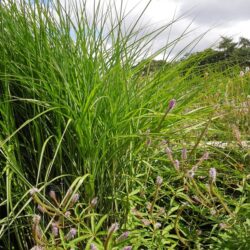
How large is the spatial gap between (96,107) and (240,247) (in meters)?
0.74

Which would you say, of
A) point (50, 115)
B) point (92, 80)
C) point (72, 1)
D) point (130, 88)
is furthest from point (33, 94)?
point (72, 1)

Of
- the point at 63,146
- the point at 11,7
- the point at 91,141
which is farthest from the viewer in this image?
the point at 11,7

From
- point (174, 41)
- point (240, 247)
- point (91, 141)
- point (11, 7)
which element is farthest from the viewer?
point (174, 41)

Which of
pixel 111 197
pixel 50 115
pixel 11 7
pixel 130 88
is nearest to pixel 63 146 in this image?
pixel 50 115

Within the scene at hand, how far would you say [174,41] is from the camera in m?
2.15

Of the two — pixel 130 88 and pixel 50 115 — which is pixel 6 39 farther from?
pixel 130 88

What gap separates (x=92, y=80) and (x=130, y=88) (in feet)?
0.69

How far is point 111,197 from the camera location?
1.70m

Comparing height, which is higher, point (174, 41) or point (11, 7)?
point (11, 7)

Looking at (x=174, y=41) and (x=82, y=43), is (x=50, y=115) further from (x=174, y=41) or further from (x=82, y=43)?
(x=174, y=41)

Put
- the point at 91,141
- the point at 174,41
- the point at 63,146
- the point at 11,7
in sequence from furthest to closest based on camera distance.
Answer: the point at 174,41, the point at 11,7, the point at 63,146, the point at 91,141

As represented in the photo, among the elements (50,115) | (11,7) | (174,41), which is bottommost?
(50,115)

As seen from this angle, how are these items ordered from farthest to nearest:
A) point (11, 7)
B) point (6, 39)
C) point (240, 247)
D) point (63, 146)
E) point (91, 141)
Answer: point (11, 7) < point (6, 39) < point (63, 146) < point (91, 141) < point (240, 247)

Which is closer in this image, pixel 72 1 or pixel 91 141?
pixel 91 141
